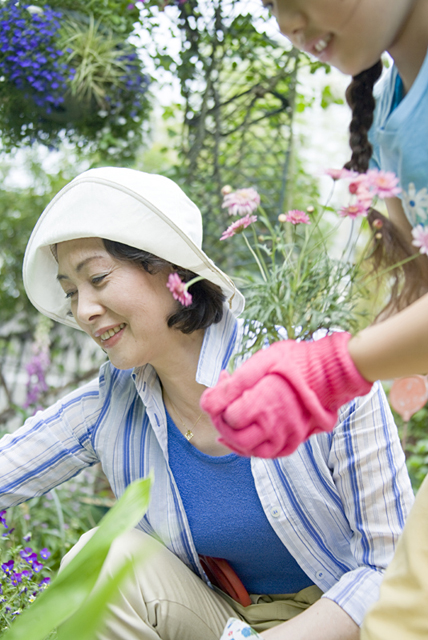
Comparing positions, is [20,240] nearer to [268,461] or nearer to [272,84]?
[272,84]

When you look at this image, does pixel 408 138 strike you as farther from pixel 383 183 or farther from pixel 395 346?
pixel 395 346

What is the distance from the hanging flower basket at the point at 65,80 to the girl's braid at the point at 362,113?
106 cm

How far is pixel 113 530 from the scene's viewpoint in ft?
1.72

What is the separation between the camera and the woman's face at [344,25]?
30.7 inches

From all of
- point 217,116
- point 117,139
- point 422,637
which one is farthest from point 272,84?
point 422,637

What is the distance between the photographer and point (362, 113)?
1.07 m

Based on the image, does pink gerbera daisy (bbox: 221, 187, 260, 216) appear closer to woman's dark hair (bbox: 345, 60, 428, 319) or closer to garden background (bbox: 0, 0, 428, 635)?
woman's dark hair (bbox: 345, 60, 428, 319)

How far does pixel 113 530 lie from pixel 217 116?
1.98 meters

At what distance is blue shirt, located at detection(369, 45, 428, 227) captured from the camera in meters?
0.88

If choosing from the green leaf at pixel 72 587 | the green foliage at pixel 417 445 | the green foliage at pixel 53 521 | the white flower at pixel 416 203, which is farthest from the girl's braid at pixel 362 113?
the green foliage at pixel 417 445

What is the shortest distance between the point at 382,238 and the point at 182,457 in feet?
2.18

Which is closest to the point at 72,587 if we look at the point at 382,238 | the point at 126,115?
the point at 382,238

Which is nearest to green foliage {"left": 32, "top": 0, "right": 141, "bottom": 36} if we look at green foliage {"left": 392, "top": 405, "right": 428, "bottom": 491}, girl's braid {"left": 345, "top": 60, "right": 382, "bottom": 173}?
girl's braid {"left": 345, "top": 60, "right": 382, "bottom": 173}

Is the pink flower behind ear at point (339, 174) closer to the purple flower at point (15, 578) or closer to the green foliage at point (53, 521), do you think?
the purple flower at point (15, 578)
